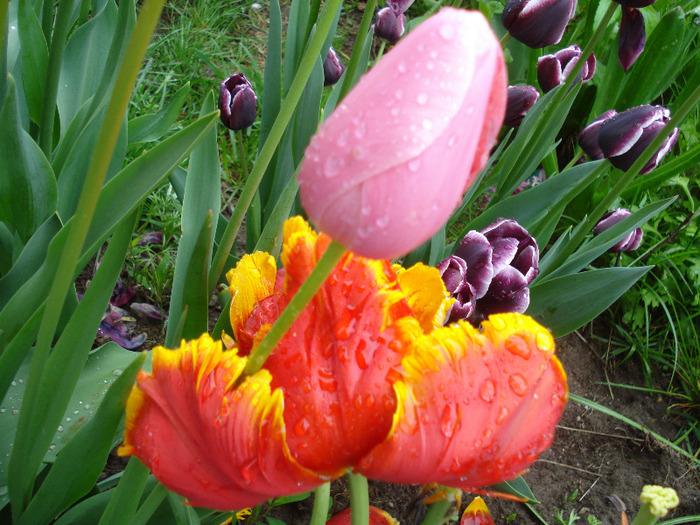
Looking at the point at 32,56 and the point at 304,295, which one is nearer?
the point at 304,295

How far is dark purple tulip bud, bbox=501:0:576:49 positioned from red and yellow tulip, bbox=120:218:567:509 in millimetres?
873

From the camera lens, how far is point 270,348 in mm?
419

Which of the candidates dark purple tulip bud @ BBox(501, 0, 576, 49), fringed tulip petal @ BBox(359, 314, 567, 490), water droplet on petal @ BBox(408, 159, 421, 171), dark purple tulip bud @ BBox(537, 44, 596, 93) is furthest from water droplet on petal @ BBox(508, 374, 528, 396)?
dark purple tulip bud @ BBox(537, 44, 596, 93)

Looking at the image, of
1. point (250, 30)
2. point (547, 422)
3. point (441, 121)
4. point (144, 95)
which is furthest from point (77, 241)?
point (250, 30)

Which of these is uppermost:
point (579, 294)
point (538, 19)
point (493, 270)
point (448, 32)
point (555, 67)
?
point (448, 32)

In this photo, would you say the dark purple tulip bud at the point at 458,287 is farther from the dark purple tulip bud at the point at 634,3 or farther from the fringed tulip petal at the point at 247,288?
the dark purple tulip bud at the point at 634,3

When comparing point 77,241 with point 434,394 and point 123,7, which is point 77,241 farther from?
point 123,7

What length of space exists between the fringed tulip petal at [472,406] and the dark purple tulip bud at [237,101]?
3.06 feet

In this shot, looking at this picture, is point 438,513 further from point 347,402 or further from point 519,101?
point 519,101

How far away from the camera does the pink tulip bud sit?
297 millimetres

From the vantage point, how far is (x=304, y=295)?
1.15ft

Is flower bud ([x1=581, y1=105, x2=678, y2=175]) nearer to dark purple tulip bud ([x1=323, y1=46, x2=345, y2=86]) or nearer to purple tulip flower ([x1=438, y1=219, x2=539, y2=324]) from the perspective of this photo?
purple tulip flower ([x1=438, y1=219, x2=539, y2=324])

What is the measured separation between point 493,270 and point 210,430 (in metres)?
0.60

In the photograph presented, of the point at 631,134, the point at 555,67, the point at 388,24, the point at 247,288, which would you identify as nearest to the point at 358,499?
the point at 247,288
